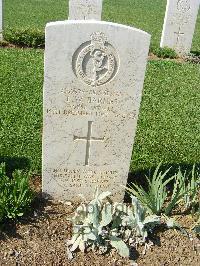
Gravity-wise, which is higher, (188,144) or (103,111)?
(103,111)

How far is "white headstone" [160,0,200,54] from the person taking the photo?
35.3ft

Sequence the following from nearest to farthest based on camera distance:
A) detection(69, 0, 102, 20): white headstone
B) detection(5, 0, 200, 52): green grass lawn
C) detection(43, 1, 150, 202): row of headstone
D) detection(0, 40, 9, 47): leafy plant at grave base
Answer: detection(43, 1, 150, 202): row of headstone → detection(0, 40, 9, 47): leafy plant at grave base → detection(69, 0, 102, 20): white headstone → detection(5, 0, 200, 52): green grass lawn

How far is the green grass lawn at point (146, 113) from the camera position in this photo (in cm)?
564

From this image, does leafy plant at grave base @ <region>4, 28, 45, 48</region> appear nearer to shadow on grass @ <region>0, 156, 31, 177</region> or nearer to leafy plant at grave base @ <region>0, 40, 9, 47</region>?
leafy plant at grave base @ <region>0, 40, 9, 47</region>

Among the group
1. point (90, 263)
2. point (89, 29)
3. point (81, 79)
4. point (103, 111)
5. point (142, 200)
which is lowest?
point (90, 263)

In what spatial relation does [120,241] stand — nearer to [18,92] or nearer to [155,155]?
[155,155]

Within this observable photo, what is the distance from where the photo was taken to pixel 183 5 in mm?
10750

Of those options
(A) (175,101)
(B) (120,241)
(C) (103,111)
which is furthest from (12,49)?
(B) (120,241)

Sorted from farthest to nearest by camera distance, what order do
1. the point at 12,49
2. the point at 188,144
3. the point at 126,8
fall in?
the point at 126,8 < the point at 12,49 < the point at 188,144

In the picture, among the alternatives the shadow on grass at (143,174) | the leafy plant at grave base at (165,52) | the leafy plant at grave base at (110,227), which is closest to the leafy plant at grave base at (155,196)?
the leafy plant at grave base at (110,227)

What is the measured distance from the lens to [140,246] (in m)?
3.95

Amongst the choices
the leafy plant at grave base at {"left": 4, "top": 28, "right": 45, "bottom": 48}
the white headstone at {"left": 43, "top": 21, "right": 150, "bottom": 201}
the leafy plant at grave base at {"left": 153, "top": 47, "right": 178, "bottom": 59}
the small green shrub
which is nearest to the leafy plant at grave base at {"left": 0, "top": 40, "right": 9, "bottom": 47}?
the leafy plant at grave base at {"left": 4, "top": 28, "right": 45, "bottom": 48}

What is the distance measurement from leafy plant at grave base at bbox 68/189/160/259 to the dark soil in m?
0.09

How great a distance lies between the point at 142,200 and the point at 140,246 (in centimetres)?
45
